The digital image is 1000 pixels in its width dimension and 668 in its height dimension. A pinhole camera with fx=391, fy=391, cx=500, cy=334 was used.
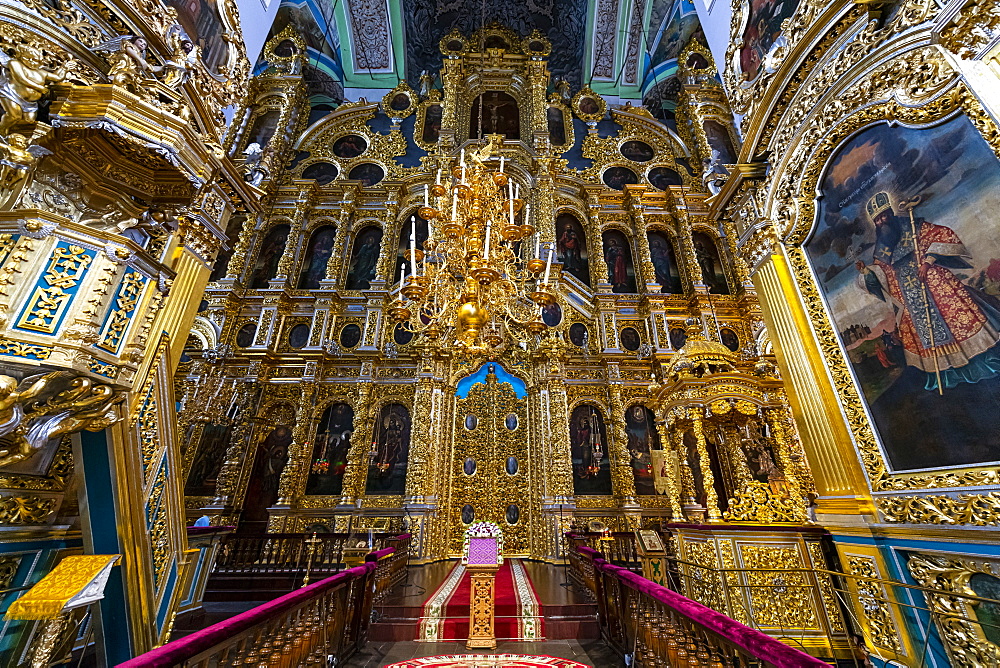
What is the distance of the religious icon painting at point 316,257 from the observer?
1241 centimetres

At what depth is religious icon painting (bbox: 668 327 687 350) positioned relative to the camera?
11.3 meters

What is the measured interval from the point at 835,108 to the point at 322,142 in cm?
1586

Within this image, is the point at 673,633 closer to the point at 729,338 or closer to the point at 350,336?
the point at 350,336

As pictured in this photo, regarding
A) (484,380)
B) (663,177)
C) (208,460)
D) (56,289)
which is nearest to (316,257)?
(208,460)

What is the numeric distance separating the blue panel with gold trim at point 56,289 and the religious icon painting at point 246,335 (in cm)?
880

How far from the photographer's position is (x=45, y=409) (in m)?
2.64

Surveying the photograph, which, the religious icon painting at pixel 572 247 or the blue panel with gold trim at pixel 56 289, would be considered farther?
the religious icon painting at pixel 572 247

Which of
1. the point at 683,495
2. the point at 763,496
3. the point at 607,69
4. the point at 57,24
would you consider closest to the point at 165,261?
the point at 57,24

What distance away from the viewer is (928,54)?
283cm

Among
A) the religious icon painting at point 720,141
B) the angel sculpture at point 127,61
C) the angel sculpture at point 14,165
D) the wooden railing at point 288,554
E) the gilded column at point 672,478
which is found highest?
the religious icon painting at point 720,141

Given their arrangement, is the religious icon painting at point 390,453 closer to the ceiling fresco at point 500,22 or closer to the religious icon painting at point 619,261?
the religious icon painting at point 619,261

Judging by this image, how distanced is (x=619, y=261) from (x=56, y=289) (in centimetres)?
1260

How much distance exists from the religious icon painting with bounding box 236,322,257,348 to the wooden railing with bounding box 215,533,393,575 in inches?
202

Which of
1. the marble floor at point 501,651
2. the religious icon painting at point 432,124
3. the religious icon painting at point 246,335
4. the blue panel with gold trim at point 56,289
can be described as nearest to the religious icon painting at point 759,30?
the marble floor at point 501,651
